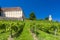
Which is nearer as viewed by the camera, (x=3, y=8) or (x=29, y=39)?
(x=29, y=39)

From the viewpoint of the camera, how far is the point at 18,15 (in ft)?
293

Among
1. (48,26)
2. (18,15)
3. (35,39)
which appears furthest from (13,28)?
(18,15)

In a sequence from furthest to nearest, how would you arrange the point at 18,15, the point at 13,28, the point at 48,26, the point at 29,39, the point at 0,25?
1. the point at 18,15
2. the point at 48,26
3. the point at 0,25
4. the point at 13,28
5. the point at 29,39

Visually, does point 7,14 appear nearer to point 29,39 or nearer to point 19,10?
point 19,10

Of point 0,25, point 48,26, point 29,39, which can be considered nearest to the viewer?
point 29,39

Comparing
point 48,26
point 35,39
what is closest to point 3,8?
point 48,26

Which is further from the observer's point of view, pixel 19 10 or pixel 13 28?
pixel 19 10

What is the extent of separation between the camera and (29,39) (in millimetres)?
34375

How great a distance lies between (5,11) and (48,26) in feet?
101

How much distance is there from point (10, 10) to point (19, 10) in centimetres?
409

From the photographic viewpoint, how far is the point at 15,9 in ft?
301

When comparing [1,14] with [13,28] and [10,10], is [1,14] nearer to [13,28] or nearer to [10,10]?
[10,10]

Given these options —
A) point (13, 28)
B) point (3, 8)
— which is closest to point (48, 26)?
point (13, 28)

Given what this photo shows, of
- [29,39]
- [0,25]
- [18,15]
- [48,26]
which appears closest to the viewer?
[29,39]
